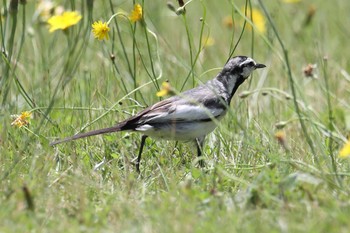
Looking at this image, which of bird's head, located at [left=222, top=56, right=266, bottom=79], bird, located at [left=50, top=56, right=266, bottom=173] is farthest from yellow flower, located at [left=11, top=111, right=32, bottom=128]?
bird's head, located at [left=222, top=56, right=266, bottom=79]

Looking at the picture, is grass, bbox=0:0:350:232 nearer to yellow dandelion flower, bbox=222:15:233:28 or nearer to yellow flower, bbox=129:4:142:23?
yellow flower, bbox=129:4:142:23

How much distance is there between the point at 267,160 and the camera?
536 centimetres

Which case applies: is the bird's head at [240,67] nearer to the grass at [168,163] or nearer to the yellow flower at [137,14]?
the grass at [168,163]

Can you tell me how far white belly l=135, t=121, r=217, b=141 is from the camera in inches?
216

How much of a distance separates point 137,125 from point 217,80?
860mm

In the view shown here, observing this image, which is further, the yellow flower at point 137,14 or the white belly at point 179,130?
the yellow flower at point 137,14

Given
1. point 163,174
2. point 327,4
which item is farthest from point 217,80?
point 327,4

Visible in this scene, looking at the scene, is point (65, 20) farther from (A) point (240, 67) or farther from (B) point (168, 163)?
(A) point (240, 67)

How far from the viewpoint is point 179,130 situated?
5.53m

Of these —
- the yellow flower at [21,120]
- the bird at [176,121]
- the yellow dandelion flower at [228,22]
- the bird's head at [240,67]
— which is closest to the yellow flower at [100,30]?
the bird at [176,121]

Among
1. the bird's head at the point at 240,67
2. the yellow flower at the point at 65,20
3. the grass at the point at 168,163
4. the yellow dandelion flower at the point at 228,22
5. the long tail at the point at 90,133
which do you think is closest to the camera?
the grass at the point at 168,163

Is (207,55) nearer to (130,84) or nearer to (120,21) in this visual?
(120,21)

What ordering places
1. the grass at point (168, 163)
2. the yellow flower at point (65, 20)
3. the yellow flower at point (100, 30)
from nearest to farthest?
1. the grass at point (168, 163)
2. the yellow flower at point (65, 20)
3. the yellow flower at point (100, 30)

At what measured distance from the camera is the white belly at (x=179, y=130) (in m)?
5.49
